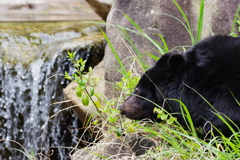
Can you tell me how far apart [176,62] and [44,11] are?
285 inches

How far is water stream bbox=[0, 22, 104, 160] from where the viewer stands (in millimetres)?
5867

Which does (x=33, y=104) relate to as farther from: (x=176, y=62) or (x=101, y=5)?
(x=176, y=62)

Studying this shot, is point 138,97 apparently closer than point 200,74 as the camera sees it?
No

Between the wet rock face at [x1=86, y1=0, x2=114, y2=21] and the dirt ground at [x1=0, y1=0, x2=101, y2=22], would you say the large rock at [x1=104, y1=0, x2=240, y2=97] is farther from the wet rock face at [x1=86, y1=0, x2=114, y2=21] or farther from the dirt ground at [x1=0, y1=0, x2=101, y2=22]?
the dirt ground at [x1=0, y1=0, x2=101, y2=22]

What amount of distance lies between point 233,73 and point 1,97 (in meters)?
4.61

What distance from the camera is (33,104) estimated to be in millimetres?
6020

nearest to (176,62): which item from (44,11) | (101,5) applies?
(101,5)

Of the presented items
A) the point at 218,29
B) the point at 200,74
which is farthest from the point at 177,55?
the point at 218,29

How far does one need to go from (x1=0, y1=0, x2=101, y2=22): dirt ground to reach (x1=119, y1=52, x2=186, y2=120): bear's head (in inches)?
245

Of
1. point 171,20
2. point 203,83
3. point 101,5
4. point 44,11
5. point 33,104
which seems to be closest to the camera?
point 203,83

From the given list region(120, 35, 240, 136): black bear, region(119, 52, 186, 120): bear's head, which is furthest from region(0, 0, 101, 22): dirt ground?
region(120, 35, 240, 136): black bear

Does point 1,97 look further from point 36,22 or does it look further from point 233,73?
point 233,73

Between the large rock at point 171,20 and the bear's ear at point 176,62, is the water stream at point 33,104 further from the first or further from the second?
the bear's ear at point 176,62

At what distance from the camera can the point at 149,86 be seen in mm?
2723
